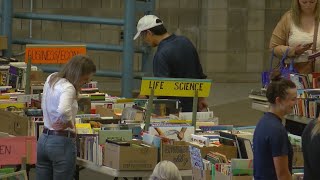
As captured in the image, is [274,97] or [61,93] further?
[61,93]

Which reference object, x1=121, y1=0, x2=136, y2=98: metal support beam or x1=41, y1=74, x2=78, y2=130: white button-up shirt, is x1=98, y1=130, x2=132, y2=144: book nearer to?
x1=41, y1=74, x2=78, y2=130: white button-up shirt

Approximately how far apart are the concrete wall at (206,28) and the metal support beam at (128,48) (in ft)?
15.8

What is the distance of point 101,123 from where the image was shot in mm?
8289

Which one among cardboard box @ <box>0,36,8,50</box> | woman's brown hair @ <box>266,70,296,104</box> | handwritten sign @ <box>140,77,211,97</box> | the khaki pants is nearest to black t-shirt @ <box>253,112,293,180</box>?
woman's brown hair @ <box>266,70,296,104</box>

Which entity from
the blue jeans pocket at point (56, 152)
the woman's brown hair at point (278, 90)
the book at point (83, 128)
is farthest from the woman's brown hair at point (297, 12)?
the blue jeans pocket at point (56, 152)

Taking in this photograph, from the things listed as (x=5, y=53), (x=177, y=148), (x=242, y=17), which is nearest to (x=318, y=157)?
(x=177, y=148)

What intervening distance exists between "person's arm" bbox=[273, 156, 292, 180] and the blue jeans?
193 centimetres

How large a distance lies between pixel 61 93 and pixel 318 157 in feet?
7.45

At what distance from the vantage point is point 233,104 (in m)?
16.0

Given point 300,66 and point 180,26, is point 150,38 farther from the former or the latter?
point 180,26

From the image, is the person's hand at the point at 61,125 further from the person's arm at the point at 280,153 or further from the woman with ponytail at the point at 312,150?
the woman with ponytail at the point at 312,150

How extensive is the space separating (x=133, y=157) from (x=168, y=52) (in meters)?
1.97

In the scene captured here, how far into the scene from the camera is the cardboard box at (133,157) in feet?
23.2

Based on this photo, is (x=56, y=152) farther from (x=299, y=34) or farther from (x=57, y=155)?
(x=299, y=34)
